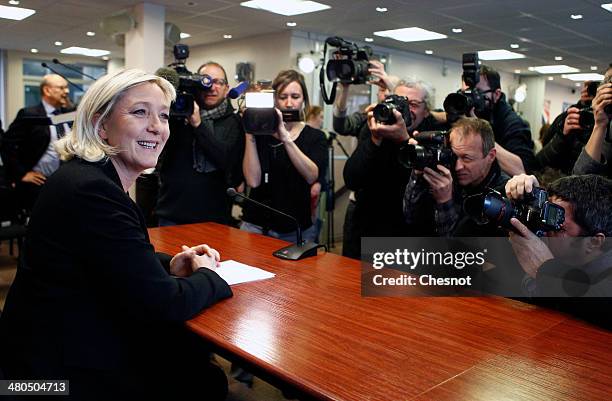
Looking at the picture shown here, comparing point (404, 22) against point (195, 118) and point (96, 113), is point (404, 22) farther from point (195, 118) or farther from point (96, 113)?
point (96, 113)

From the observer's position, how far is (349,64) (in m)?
2.49

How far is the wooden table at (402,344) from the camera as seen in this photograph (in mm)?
954

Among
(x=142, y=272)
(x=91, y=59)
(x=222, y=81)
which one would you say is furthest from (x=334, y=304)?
(x=91, y=59)

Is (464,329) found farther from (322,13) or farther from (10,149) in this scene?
(322,13)

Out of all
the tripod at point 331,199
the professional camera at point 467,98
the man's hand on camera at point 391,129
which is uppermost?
the professional camera at point 467,98

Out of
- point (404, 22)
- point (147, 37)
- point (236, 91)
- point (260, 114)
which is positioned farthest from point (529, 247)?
point (147, 37)

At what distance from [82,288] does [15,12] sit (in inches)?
258

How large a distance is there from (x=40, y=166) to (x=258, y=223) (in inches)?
106

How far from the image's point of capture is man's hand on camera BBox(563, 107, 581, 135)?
7.48ft

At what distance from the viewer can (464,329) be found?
49.1 inches

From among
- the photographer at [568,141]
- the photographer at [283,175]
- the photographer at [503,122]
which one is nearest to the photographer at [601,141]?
the photographer at [568,141]

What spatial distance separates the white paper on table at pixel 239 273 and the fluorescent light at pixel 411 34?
5.46 m

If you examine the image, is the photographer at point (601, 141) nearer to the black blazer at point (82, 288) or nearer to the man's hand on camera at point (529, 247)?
the man's hand on camera at point (529, 247)

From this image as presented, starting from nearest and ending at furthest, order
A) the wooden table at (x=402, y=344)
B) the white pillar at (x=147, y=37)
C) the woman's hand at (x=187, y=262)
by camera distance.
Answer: the wooden table at (x=402, y=344) → the woman's hand at (x=187, y=262) → the white pillar at (x=147, y=37)
